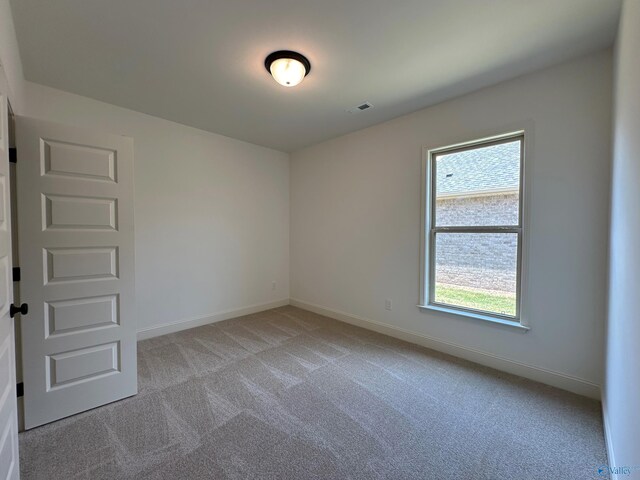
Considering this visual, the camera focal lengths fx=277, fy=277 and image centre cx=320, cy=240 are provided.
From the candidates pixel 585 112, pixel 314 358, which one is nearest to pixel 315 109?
pixel 585 112

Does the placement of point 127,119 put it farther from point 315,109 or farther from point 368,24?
point 368,24

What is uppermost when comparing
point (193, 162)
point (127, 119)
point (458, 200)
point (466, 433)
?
point (127, 119)

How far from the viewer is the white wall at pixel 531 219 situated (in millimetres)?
2199

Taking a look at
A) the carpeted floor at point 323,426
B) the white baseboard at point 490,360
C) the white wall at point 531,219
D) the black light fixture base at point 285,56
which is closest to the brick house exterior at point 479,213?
the white wall at point 531,219

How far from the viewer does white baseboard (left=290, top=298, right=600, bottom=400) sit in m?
2.26

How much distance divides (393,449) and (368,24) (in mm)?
2773

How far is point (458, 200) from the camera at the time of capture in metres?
2.99

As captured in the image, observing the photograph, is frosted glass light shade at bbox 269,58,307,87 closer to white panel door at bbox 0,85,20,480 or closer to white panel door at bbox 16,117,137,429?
white panel door at bbox 16,117,137,429

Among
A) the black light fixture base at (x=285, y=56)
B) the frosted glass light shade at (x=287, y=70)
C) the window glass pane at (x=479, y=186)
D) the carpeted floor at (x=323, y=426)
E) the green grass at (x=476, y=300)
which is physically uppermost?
the black light fixture base at (x=285, y=56)

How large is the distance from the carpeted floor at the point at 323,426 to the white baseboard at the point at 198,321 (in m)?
0.58

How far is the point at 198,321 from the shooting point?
3.85 meters

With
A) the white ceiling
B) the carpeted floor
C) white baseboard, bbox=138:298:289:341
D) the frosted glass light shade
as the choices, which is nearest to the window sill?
the carpeted floor

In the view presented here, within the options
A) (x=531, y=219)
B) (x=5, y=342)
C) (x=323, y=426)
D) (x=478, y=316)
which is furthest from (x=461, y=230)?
(x=5, y=342)

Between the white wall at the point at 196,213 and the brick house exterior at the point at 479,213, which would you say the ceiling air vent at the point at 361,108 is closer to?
the brick house exterior at the point at 479,213
